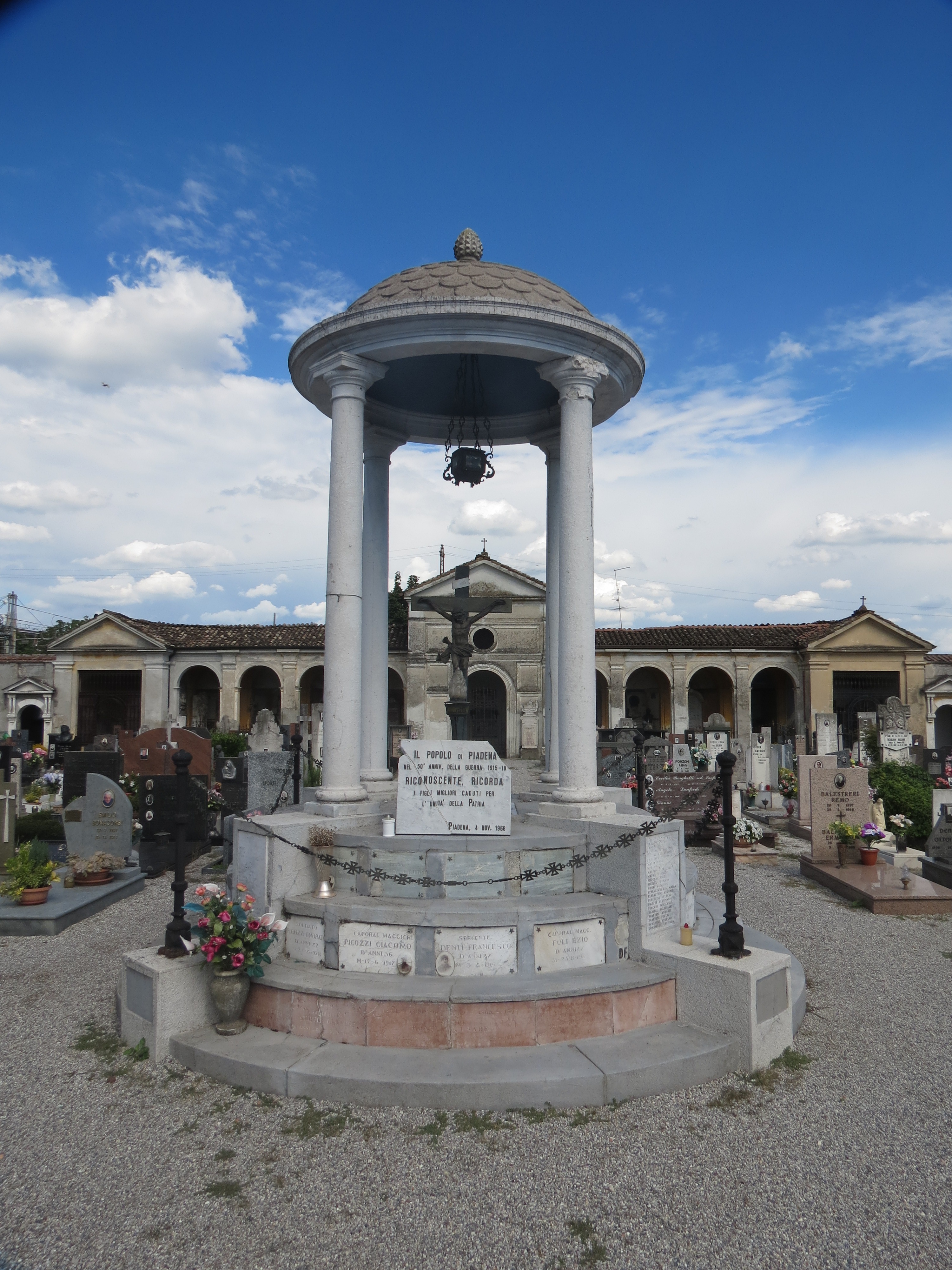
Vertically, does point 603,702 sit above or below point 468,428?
below

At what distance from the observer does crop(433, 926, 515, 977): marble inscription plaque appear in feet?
17.4

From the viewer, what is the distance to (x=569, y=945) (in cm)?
549

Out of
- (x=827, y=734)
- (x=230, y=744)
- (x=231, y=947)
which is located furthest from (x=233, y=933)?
(x=230, y=744)

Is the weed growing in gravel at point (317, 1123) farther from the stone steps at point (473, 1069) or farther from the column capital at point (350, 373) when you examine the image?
the column capital at point (350, 373)

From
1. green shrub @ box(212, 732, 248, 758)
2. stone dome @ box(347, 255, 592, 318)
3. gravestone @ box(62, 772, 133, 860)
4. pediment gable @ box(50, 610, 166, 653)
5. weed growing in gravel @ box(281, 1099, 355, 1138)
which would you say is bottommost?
weed growing in gravel @ box(281, 1099, 355, 1138)

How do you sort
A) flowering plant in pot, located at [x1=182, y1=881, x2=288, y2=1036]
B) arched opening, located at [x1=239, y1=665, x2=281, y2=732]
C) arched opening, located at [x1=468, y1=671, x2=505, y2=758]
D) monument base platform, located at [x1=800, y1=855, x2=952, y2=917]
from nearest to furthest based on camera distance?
flowering plant in pot, located at [x1=182, y1=881, x2=288, y2=1036]
monument base platform, located at [x1=800, y1=855, x2=952, y2=917]
arched opening, located at [x1=468, y1=671, x2=505, y2=758]
arched opening, located at [x1=239, y1=665, x2=281, y2=732]

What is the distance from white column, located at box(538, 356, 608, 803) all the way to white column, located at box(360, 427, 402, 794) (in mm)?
2250

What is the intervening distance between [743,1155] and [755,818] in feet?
43.4

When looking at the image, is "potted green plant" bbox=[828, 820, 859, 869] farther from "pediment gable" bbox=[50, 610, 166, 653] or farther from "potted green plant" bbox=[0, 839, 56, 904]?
"pediment gable" bbox=[50, 610, 166, 653]

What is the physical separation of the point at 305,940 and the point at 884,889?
25.8ft

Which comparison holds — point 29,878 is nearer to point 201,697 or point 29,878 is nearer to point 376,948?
point 376,948

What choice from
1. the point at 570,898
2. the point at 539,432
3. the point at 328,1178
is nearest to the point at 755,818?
the point at 539,432

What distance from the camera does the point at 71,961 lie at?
7961 mm

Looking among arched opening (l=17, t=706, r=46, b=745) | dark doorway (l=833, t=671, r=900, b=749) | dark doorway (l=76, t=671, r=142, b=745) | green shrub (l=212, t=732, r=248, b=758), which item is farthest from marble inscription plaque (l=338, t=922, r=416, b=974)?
arched opening (l=17, t=706, r=46, b=745)
